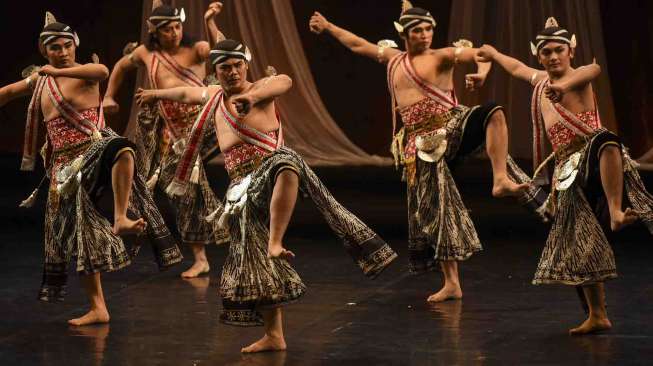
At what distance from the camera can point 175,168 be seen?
6805 mm

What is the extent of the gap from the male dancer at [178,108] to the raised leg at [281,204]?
2.00 meters

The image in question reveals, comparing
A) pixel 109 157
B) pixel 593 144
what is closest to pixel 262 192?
pixel 109 157

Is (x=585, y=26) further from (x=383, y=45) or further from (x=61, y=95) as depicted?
(x=61, y=95)

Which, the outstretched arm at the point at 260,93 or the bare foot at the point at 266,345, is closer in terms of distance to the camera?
the outstretched arm at the point at 260,93

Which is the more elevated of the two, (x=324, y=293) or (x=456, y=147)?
(x=456, y=147)

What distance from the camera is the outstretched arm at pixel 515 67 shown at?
524 cm

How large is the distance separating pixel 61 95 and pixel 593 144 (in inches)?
79.3

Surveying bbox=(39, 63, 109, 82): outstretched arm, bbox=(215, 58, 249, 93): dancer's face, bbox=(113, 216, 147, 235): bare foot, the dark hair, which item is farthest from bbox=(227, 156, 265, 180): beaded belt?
the dark hair

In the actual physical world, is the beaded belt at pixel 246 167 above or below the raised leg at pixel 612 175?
above

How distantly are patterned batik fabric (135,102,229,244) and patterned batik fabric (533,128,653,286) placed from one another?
208 centimetres

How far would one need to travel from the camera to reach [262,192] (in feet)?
15.6

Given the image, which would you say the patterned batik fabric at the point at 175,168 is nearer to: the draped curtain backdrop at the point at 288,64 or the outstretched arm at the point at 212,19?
the outstretched arm at the point at 212,19

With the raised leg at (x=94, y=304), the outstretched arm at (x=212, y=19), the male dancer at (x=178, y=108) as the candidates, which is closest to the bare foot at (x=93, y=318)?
the raised leg at (x=94, y=304)

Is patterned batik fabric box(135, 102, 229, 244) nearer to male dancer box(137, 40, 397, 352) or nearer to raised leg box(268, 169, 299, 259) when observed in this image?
male dancer box(137, 40, 397, 352)
